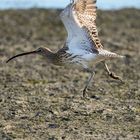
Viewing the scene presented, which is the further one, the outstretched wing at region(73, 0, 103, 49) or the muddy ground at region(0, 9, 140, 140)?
the outstretched wing at region(73, 0, 103, 49)

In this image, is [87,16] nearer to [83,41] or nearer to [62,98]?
[83,41]

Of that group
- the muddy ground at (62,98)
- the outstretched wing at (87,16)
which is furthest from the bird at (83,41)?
the muddy ground at (62,98)

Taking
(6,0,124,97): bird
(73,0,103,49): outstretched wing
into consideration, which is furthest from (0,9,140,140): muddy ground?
(73,0,103,49): outstretched wing

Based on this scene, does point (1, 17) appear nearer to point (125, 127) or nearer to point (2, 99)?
point (2, 99)

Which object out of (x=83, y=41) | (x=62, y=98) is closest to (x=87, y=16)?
(x=83, y=41)

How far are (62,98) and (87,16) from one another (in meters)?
1.46

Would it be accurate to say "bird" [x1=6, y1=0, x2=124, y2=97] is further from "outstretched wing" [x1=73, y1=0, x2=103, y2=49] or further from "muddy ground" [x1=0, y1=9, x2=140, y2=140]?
"muddy ground" [x1=0, y1=9, x2=140, y2=140]

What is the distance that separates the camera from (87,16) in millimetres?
11750

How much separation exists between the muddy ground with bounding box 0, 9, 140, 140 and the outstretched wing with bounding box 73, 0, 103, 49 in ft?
3.56

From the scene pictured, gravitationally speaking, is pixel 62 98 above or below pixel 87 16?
below

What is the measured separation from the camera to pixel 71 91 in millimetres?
12734

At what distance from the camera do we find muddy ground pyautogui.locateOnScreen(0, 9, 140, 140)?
998 centimetres

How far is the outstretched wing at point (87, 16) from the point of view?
37.3ft

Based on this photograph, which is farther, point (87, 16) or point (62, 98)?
point (62, 98)
